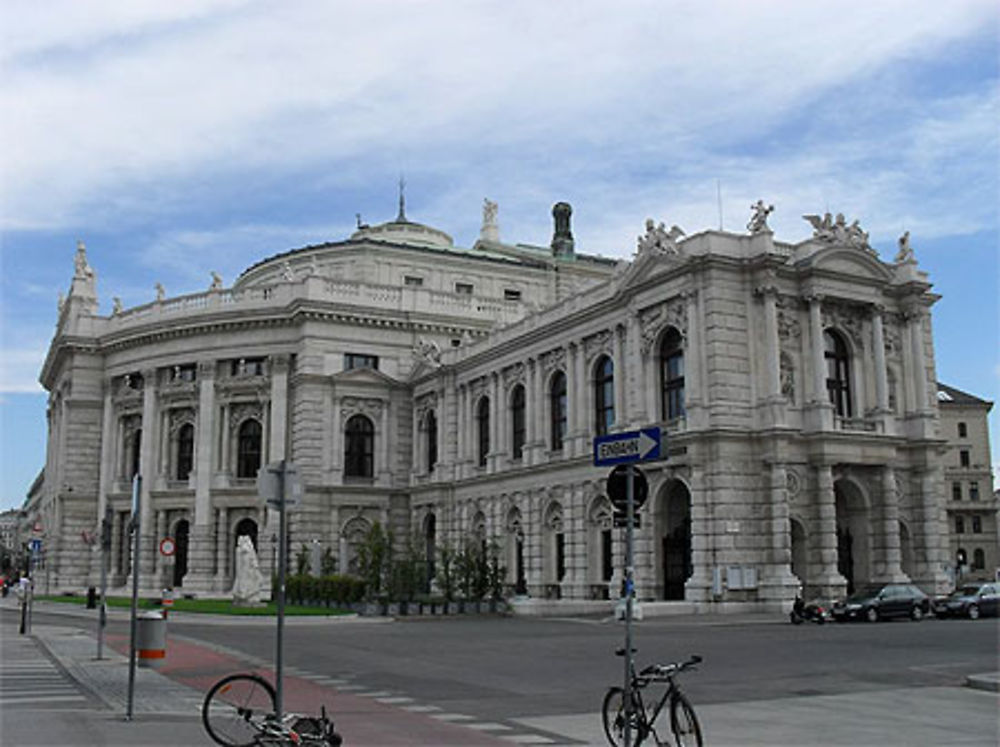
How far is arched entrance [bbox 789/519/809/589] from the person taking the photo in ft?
134

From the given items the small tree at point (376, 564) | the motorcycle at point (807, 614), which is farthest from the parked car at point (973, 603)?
the small tree at point (376, 564)

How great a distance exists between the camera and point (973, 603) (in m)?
36.1

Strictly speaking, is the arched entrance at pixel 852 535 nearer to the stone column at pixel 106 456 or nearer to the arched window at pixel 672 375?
the arched window at pixel 672 375

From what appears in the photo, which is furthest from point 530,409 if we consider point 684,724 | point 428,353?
point 684,724

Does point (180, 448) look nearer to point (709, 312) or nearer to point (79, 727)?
point (709, 312)

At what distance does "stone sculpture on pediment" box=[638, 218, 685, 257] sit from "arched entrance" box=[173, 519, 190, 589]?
36495mm

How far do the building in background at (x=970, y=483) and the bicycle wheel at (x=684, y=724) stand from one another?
90860 millimetres

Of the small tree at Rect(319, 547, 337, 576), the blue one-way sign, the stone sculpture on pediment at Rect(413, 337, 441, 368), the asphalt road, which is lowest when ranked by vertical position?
the asphalt road

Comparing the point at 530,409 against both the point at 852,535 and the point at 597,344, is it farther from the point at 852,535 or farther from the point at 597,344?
the point at 852,535

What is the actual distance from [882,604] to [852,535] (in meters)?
8.40

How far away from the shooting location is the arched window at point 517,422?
55125 millimetres

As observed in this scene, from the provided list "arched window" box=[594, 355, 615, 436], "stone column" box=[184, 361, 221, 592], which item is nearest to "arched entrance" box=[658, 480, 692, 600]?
"arched window" box=[594, 355, 615, 436]

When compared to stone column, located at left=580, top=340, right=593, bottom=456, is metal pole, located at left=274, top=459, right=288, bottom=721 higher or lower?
lower

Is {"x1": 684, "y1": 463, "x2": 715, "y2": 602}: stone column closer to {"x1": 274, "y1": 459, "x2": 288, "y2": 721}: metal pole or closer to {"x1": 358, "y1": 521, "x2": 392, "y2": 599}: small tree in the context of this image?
{"x1": 358, "y1": 521, "x2": 392, "y2": 599}: small tree
